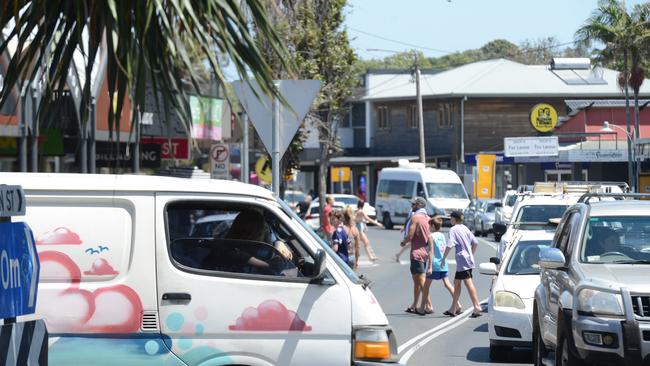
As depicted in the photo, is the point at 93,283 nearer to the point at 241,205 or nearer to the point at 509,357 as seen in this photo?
the point at 241,205

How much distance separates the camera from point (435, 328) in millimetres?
17031

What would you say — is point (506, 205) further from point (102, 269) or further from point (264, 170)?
point (102, 269)

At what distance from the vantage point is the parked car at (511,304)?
43.2ft

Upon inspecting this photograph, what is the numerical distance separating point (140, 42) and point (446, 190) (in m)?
47.9

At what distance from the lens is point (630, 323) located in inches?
343

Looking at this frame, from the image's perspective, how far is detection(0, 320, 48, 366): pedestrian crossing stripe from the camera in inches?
189

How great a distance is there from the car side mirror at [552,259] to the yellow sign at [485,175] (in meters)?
42.0

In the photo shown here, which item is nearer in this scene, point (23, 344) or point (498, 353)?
point (23, 344)

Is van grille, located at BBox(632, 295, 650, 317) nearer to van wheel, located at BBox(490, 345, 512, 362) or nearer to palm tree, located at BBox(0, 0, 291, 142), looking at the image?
van wheel, located at BBox(490, 345, 512, 362)

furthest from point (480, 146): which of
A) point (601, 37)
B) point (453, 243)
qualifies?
point (453, 243)

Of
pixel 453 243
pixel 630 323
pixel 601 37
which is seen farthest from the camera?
pixel 601 37

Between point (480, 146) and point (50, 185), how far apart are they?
206 ft

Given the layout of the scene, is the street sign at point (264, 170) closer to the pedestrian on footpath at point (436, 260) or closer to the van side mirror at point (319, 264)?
the pedestrian on footpath at point (436, 260)

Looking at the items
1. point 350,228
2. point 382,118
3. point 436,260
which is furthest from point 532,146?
point 436,260
